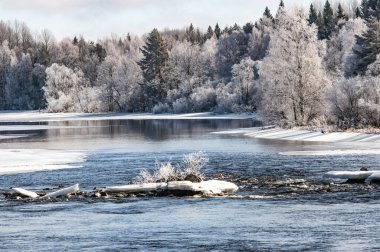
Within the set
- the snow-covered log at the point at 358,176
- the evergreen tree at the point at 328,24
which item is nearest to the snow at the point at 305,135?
the snow-covered log at the point at 358,176

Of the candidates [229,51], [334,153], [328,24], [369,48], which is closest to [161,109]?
[229,51]

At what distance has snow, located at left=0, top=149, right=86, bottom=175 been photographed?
4275 cm

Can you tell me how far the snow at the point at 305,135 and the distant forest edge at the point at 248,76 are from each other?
2377 millimetres

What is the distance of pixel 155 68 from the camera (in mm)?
150125

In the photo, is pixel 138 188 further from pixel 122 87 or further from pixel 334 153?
pixel 122 87

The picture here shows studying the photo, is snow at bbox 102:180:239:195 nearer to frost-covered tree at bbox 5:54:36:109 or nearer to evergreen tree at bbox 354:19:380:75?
evergreen tree at bbox 354:19:380:75

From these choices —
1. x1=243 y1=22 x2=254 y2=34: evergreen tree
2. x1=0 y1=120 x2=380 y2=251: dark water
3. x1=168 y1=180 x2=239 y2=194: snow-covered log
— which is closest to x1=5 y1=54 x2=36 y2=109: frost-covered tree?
x1=243 y1=22 x2=254 y2=34: evergreen tree

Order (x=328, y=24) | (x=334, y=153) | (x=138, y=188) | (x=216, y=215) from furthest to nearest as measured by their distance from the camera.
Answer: (x=328, y=24) → (x=334, y=153) → (x=138, y=188) → (x=216, y=215)

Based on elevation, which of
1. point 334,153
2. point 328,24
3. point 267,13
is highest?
point 267,13

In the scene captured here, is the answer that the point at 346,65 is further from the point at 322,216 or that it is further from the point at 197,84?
the point at 322,216

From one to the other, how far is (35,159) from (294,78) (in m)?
31.9

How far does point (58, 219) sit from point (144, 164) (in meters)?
18.8

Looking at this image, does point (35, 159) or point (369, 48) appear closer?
point (35, 159)

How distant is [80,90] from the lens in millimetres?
162250
